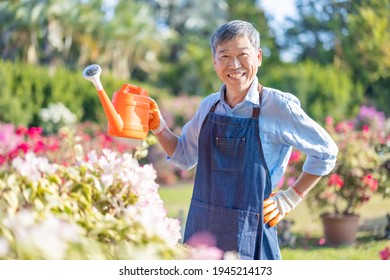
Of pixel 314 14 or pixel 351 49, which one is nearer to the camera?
pixel 351 49

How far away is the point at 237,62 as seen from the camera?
1.93 meters

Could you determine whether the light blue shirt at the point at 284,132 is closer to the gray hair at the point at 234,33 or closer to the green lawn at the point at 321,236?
the gray hair at the point at 234,33

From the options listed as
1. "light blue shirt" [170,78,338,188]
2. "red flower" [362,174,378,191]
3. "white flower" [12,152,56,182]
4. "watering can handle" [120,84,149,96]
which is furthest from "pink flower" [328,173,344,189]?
"white flower" [12,152,56,182]

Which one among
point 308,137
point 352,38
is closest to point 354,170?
point 308,137

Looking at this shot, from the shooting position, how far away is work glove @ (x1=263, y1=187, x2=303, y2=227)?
1.95 metres

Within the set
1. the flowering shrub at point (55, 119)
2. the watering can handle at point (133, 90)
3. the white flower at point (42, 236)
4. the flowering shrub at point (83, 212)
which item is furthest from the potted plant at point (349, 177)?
the flowering shrub at point (55, 119)

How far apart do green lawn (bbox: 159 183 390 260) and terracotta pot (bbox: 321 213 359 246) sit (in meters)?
0.09

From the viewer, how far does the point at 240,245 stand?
192 cm

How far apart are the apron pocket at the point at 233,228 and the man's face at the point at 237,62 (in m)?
0.39

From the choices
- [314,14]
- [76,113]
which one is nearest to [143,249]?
[76,113]

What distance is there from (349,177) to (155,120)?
4.01 metres

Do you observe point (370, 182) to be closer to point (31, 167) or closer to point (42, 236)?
point (31, 167)
